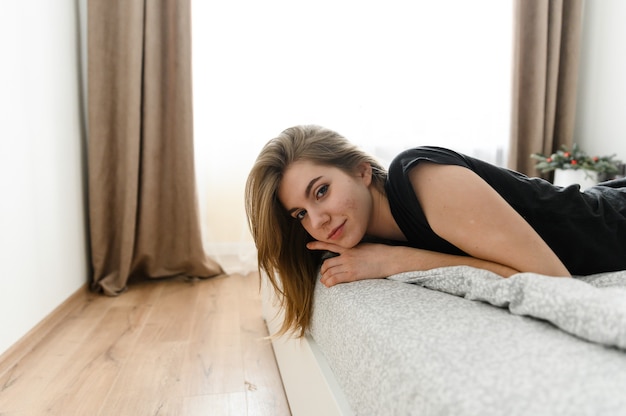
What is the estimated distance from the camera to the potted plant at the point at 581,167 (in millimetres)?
2469

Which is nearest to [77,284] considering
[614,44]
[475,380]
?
[475,380]

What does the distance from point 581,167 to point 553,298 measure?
6.98 feet

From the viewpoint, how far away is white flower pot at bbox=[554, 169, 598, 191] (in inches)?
97.9

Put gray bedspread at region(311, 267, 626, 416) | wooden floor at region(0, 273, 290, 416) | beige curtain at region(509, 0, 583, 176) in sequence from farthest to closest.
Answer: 1. beige curtain at region(509, 0, 583, 176)
2. wooden floor at region(0, 273, 290, 416)
3. gray bedspread at region(311, 267, 626, 416)

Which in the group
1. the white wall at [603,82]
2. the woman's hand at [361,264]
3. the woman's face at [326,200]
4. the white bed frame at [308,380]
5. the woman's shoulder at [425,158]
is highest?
the white wall at [603,82]

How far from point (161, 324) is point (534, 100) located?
2534mm

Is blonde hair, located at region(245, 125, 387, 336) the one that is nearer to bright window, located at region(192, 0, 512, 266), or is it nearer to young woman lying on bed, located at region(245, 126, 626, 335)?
young woman lying on bed, located at region(245, 126, 626, 335)

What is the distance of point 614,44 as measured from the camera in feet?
9.38

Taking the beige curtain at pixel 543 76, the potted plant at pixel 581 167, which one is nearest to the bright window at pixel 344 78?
the beige curtain at pixel 543 76

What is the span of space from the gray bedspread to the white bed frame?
3 centimetres

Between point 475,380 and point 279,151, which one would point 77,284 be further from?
point 475,380

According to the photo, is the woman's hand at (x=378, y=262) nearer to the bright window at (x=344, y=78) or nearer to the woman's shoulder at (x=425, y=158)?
the woman's shoulder at (x=425, y=158)

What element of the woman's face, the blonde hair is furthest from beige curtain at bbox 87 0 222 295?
the woman's face

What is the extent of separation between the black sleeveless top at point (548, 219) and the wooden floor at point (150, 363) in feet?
2.16
